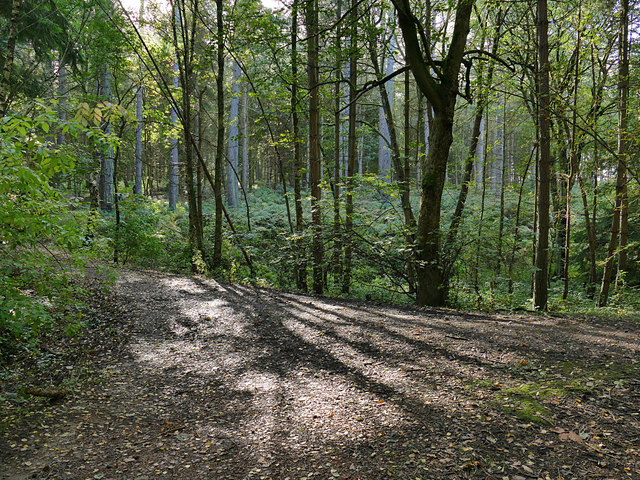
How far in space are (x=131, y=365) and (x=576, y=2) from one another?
10.4 m

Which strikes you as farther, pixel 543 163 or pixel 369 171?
pixel 369 171

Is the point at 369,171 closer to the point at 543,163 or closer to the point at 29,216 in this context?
the point at 543,163

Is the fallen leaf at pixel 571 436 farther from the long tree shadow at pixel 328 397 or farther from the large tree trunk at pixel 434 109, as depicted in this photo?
the large tree trunk at pixel 434 109

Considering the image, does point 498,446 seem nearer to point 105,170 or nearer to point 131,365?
point 131,365

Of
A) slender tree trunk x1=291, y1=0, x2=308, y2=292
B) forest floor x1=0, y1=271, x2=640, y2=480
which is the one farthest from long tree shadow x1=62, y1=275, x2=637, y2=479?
slender tree trunk x1=291, y1=0, x2=308, y2=292

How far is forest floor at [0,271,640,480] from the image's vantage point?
2.31m

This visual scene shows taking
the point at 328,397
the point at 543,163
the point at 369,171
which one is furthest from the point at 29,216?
the point at 369,171

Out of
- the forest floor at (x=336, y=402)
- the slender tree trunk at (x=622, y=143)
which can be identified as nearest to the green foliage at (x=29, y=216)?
the forest floor at (x=336, y=402)

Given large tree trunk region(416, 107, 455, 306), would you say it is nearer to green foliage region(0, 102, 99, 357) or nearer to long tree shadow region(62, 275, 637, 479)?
long tree shadow region(62, 275, 637, 479)

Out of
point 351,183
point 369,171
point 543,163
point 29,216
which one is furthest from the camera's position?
point 369,171

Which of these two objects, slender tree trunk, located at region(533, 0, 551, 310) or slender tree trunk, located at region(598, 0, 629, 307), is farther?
slender tree trunk, located at region(598, 0, 629, 307)

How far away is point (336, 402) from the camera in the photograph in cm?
312

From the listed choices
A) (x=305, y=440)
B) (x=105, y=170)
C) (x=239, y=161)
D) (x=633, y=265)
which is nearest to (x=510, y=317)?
(x=305, y=440)

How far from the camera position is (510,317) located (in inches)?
218
